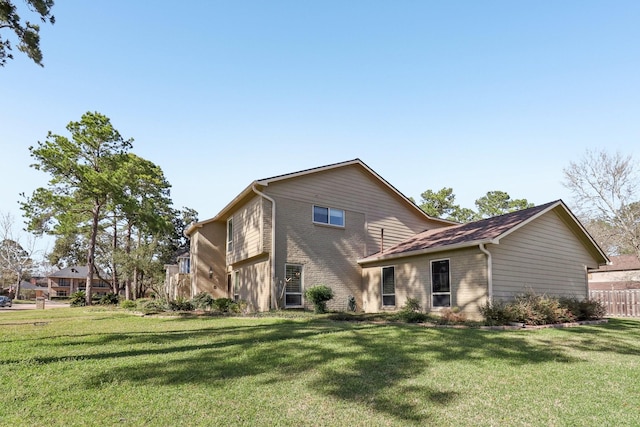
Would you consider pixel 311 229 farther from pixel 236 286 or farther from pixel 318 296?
pixel 236 286

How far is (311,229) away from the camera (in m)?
17.2

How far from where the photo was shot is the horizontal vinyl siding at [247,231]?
16484 millimetres

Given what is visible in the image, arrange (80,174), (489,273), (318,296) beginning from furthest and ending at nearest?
(80,174)
(318,296)
(489,273)

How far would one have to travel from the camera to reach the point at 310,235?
17109mm

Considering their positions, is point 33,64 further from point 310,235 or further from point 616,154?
point 616,154

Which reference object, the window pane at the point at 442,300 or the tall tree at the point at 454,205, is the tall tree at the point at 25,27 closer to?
the window pane at the point at 442,300

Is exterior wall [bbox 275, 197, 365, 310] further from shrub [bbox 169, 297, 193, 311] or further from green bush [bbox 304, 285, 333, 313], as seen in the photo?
shrub [bbox 169, 297, 193, 311]

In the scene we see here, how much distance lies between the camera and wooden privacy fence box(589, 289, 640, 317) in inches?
685

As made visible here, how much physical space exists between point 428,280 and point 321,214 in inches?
222

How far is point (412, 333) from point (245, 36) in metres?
10.8

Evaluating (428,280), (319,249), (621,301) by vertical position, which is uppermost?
(319,249)

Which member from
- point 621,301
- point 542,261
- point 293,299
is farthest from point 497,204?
point 293,299

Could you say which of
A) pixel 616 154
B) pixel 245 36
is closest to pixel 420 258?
pixel 245 36

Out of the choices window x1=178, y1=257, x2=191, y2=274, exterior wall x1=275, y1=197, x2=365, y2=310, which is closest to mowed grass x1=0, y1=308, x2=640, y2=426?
exterior wall x1=275, y1=197, x2=365, y2=310
